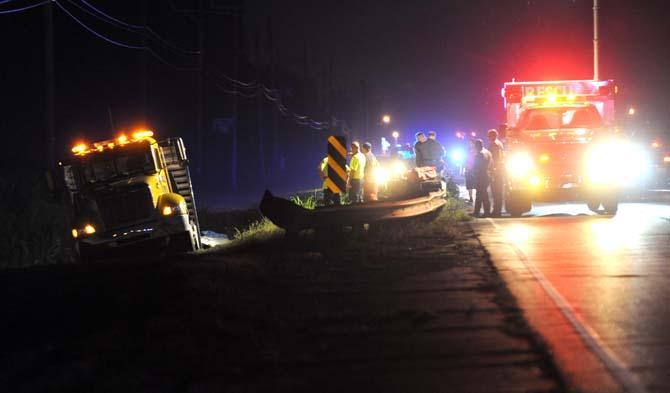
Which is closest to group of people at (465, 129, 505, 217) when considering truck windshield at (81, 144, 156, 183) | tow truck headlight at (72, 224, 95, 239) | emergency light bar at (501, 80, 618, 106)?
emergency light bar at (501, 80, 618, 106)

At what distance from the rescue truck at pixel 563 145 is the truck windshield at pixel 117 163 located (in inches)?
321

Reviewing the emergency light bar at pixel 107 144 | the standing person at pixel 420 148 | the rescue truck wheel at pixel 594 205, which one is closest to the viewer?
the emergency light bar at pixel 107 144

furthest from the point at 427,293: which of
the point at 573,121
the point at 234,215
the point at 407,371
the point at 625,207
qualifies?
the point at 234,215

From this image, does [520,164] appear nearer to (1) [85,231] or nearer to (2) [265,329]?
(1) [85,231]

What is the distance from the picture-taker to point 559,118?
20.0 m

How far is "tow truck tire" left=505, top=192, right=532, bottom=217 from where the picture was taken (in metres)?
19.8

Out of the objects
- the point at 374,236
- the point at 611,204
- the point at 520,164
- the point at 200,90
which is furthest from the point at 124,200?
the point at 200,90

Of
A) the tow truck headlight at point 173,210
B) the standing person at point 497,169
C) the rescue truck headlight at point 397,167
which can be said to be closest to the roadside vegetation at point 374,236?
the tow truck headlight at point 173,210

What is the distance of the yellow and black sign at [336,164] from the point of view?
1839cm

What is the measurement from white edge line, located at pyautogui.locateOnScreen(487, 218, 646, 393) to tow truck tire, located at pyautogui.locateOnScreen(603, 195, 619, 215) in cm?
894

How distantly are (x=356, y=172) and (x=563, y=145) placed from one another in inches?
200

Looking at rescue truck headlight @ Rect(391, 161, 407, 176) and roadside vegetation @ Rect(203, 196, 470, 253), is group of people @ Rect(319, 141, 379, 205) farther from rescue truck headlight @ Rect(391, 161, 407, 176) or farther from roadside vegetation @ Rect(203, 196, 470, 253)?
rescue truck headlight @ Rect(391, 161, 407, 176)

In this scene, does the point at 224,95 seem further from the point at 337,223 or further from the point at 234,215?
the point at 337,223

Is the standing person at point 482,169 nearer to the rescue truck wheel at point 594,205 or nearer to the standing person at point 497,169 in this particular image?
the standing person at point 497,169
